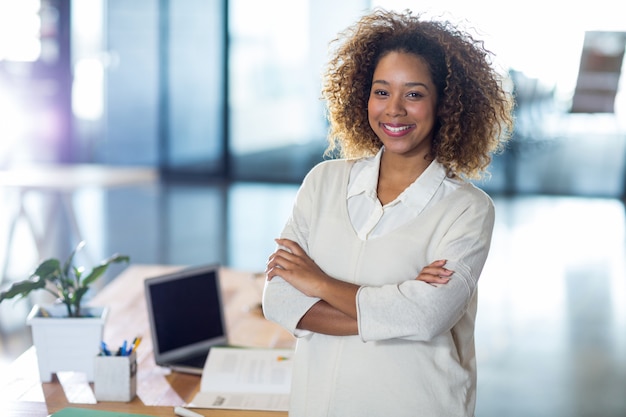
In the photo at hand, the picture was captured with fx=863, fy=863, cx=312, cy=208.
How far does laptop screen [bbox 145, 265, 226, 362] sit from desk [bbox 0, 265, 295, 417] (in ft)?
0.27

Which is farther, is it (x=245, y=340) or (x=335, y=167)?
(x=245, y=340)

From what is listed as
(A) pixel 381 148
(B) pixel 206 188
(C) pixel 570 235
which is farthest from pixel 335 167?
(B) pixel 206 188

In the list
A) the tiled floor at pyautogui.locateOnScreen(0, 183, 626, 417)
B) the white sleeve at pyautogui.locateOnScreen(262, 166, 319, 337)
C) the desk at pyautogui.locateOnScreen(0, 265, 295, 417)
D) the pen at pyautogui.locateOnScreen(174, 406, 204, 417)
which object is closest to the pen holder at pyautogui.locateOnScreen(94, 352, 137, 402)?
the desk at pyautogui.locateOnScreen(0, 265, 295, 417)

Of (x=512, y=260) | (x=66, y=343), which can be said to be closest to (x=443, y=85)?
(x=66, y=343)

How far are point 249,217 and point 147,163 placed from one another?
261 cm

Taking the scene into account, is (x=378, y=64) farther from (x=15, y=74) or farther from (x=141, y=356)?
(x=15, y=74)

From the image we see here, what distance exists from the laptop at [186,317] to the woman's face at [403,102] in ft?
2.79

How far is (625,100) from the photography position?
8664mm

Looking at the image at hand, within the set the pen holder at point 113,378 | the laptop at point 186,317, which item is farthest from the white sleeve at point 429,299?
the laptop at point 186,317

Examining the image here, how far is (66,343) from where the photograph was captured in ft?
6.81

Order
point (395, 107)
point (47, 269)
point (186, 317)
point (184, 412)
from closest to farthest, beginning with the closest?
point (395, 107) → point (184, 412) → point (47, 269) → point (186, 317)

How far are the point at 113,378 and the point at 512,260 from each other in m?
4.39

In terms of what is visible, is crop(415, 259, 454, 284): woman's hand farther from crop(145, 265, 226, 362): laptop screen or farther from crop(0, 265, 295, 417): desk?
crop(145, 265, 226, 362): laptop screen

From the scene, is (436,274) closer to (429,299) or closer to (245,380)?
(429,299)
